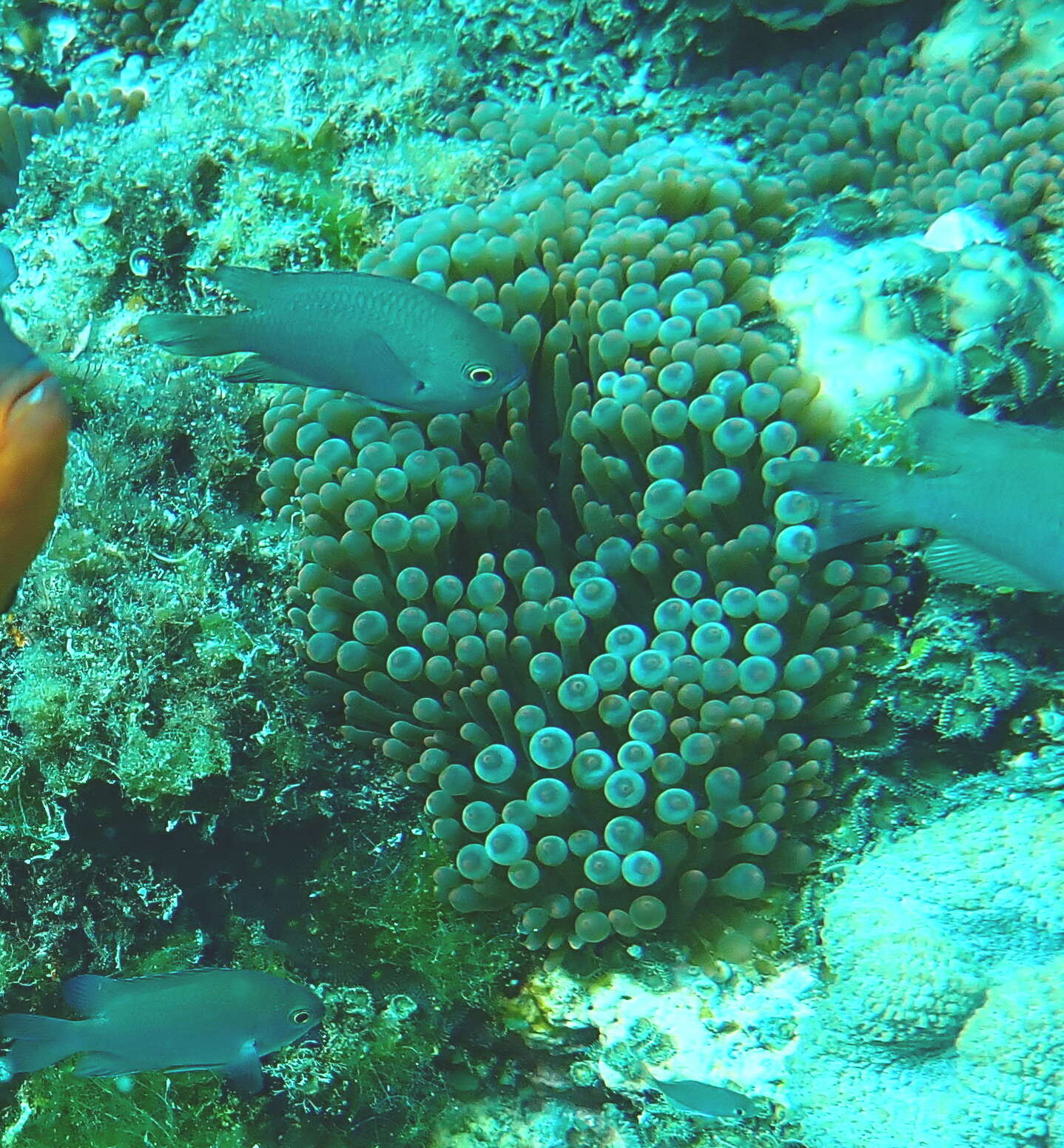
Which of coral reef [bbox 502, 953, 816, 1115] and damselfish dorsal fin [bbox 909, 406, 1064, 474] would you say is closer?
damselfish dorsal fin [bbox 909, 406, 1064, 474]

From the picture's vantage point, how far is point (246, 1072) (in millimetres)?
2082

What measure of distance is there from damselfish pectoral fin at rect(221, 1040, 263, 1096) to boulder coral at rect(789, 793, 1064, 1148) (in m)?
1.30

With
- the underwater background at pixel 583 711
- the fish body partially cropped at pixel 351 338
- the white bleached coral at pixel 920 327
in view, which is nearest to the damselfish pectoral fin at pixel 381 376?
the fish body partially cropped at pixel 351 338

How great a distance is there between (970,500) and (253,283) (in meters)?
1.75

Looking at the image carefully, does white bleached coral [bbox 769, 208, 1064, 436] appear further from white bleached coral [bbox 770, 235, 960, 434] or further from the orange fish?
the orange fish

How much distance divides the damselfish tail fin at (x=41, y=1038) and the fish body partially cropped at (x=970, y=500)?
2028 millimetres

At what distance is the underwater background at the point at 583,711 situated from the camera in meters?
2.12

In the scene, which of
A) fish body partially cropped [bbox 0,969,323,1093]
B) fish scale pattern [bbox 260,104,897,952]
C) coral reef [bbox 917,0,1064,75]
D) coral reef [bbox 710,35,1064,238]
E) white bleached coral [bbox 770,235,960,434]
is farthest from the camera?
coral reef [bbox 917,0,1064,75]

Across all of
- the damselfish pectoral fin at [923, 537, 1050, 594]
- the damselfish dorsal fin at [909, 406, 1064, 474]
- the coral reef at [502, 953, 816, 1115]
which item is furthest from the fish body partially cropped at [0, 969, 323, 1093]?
the damselfish dorsal fin at [909, 406, 1064, 474]

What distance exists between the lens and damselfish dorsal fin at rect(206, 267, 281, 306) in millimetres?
2104

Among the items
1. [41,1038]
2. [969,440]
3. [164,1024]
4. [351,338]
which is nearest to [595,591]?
[351,338]

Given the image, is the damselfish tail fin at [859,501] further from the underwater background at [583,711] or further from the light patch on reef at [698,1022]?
the light patch on reef at [698,1022]

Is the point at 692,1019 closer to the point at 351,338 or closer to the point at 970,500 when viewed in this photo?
the point at 970,500

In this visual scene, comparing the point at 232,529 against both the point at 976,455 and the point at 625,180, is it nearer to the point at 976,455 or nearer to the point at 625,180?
the point at 625,180
